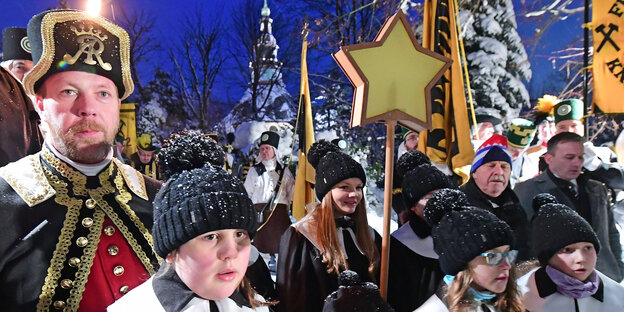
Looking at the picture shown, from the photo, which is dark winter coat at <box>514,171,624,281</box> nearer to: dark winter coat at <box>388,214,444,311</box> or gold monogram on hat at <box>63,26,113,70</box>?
dark winter coat at <box>388,214,444,311</box>

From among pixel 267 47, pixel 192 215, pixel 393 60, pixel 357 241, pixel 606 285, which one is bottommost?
pixel 606 285

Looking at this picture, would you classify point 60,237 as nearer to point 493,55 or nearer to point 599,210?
point 599,210

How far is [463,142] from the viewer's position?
13.7 ft

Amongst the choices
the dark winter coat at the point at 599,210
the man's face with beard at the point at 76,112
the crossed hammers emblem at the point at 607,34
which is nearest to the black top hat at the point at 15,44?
the man's face with beard at the point at 76,112

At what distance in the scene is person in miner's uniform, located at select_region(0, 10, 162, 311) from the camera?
1.54 meters

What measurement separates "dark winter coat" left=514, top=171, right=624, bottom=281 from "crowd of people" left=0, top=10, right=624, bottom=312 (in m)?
1.08

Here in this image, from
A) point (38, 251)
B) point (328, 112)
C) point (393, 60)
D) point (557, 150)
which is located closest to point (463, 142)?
point (557, 150)

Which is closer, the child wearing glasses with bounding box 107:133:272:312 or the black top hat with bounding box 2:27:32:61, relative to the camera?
the child wearing glasses with bounding box 107:133:272:312

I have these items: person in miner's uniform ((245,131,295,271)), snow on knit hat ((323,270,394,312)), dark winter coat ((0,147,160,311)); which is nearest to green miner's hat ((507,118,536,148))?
person in miner's uniform ((245,131,295,271))

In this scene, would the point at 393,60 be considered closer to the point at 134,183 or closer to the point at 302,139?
the point at 134,183

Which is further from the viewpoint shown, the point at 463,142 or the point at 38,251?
the point at 463,142

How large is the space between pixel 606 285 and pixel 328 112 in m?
10.8

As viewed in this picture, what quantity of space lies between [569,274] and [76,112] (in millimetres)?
2577

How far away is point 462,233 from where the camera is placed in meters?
2.12
